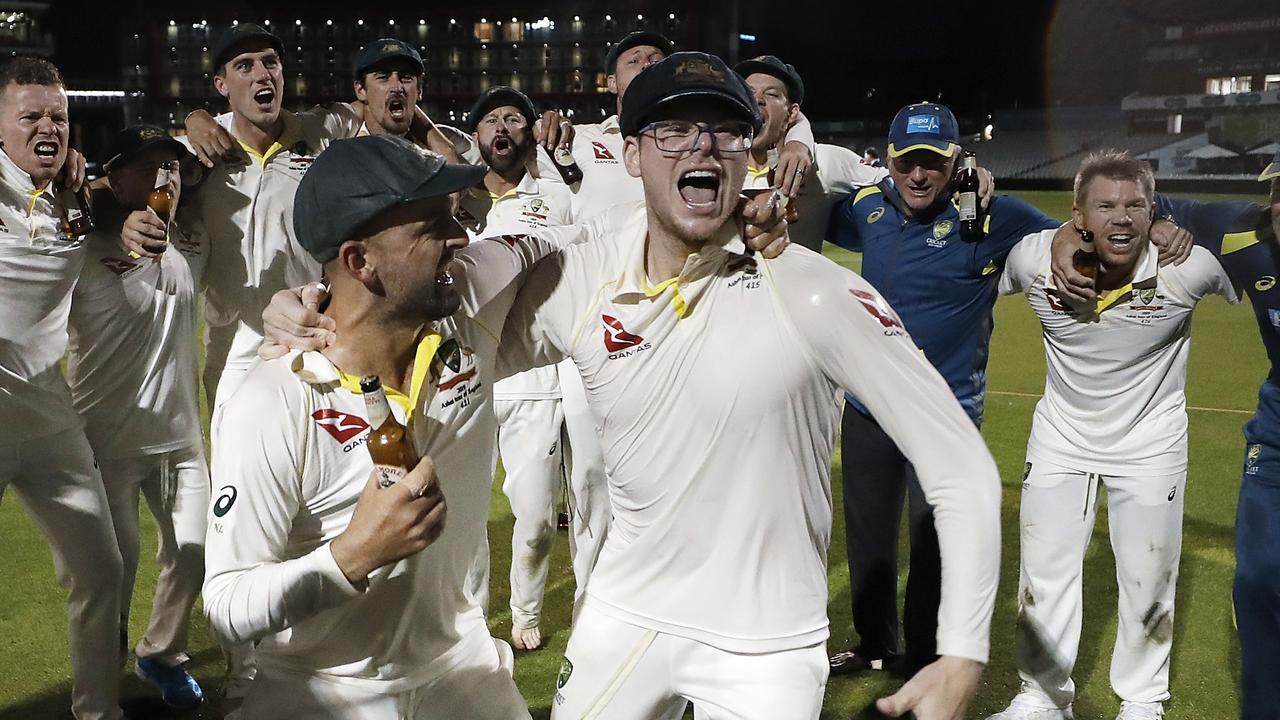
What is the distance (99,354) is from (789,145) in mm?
3383

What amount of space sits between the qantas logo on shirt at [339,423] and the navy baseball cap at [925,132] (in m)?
3.38

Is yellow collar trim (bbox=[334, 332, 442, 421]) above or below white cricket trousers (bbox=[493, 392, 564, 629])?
above

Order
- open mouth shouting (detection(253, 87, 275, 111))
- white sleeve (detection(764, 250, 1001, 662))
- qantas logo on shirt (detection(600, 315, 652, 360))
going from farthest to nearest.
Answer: open mouth shouting (detection(253, 87, 275, 111)), qantas logo on shirt (detection(600, 315, 652, 360)), white sleeve (detection(764, 250, 1001, 662))

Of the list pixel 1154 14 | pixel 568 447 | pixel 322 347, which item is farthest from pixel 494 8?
pixel 322 347

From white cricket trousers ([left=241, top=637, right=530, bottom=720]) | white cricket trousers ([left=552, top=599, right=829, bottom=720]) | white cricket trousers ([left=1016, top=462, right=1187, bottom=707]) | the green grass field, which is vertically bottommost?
the green grass field

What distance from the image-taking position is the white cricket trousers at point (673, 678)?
2713 mm

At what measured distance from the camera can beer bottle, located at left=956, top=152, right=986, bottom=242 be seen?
5.22 m

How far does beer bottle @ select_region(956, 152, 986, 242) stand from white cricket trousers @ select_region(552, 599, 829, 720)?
298cm

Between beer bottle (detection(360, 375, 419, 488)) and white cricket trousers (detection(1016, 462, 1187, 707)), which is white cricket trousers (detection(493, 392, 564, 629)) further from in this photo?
beer bottle (detection(360, 375, 419, 488))

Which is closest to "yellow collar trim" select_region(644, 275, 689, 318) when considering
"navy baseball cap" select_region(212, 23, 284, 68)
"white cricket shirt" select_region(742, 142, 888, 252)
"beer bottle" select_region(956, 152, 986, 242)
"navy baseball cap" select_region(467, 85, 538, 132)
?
"beer bottle" select_region(956, 152, 986, 242)

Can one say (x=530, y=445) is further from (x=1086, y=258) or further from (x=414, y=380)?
(x=414, y=380)

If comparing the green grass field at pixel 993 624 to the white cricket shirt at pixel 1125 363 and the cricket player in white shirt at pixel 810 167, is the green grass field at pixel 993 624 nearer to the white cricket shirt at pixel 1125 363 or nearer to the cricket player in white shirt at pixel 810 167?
A: the white cricket shirt at pixel 1125 363

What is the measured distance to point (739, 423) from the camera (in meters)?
2.74

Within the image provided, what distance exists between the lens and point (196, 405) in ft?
18.1
